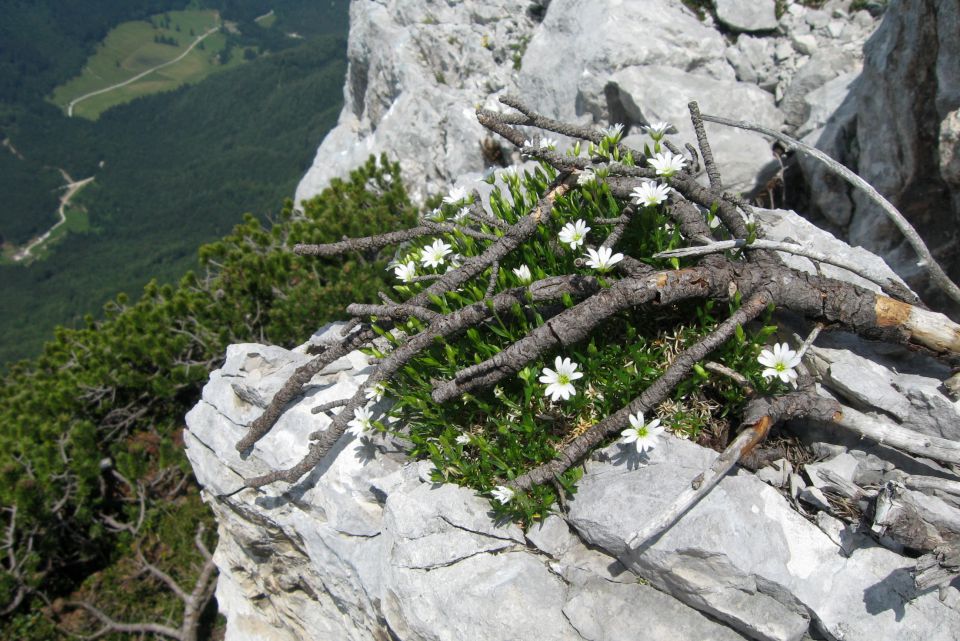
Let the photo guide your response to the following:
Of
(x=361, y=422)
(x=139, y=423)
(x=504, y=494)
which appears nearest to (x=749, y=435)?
(x=504, y=494)

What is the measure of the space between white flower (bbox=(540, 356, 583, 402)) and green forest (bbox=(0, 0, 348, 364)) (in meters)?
113

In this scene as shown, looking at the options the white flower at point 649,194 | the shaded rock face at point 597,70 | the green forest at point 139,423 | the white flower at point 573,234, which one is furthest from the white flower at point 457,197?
the green forest at point 139,423

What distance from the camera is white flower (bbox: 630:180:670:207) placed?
147 inches

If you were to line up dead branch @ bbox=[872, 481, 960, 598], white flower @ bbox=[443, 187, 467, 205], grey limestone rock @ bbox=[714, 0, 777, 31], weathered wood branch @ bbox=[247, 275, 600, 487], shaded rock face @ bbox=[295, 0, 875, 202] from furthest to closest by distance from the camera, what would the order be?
grey limestone rock @ bbox=[714, 0, 777, 31]
shaded rock face @ bbox=[295, 0, 875, 202]
white flower @ bbox=[443, 187, 467, 205]
weathered wood branch @ bbox=[247, 275, 600, 487]
dead branch @ bbox=[872, 481, 960, 598]

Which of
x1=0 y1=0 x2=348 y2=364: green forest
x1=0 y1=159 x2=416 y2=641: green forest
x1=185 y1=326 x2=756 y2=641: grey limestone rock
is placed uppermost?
x1=185 y1=326 x2=756 y2=641: grey limestone rock

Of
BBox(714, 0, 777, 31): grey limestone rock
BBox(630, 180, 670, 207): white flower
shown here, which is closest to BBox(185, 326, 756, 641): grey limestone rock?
BBox(630, 180, 670, 207): white flower

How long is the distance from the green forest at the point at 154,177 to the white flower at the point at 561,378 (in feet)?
372

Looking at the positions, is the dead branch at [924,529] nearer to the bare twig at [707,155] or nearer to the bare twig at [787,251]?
the bare twig at [787,251]

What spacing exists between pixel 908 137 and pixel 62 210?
19937cm

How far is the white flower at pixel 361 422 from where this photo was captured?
13.9ft

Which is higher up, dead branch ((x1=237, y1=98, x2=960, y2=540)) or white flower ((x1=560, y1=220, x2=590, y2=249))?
white flower ((x1=560, y1=220, x2=590, y2=249))

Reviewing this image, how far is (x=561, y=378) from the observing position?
354 centimetres

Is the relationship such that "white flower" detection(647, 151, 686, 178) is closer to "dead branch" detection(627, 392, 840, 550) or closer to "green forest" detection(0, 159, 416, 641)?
"dead branch" detection(627, 392, 840, 550)

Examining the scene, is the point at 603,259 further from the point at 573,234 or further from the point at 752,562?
the point at 752,562
